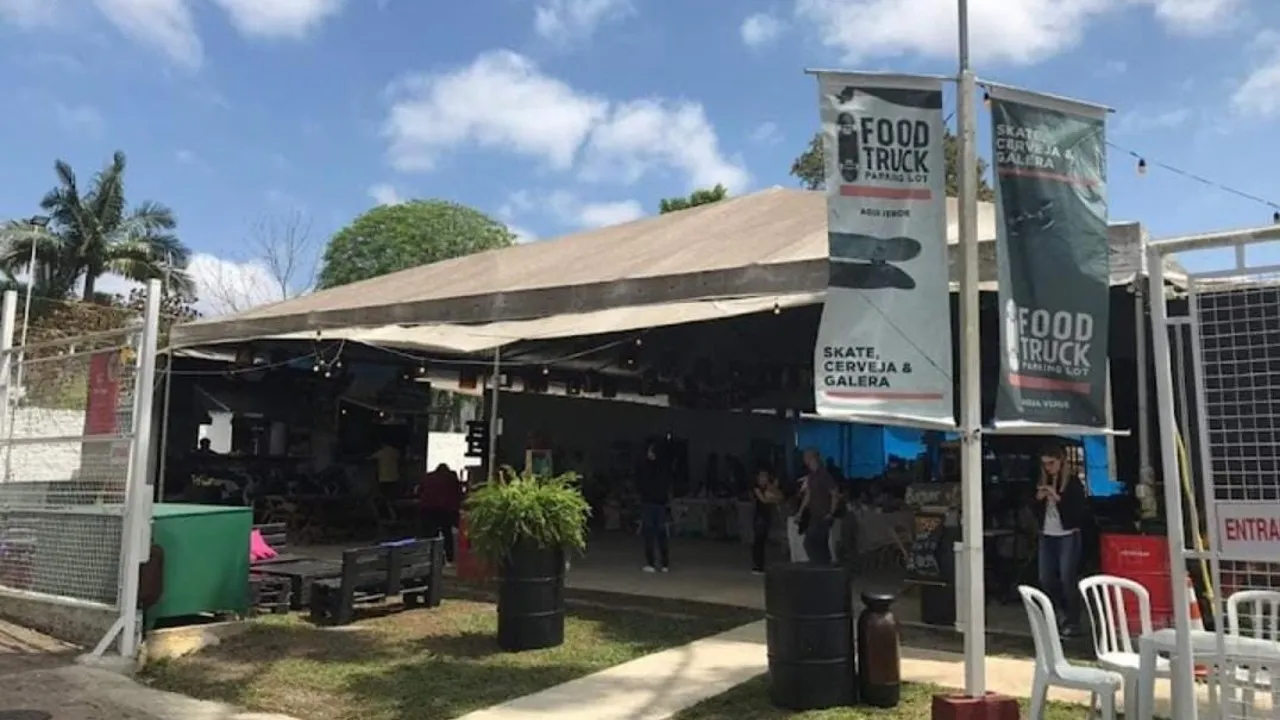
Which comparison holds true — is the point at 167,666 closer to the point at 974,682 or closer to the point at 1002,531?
the point at 974,682

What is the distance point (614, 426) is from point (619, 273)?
10.4 meters

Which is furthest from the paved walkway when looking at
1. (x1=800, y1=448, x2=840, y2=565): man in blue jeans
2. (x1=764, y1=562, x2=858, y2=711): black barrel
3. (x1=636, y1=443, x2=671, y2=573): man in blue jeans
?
(x1=636, y1=443, x2=671, y2=573): man in blue jeans

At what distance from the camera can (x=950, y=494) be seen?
10.8m

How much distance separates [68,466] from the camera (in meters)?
9.25

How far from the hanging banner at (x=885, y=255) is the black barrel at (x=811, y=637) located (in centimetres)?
132

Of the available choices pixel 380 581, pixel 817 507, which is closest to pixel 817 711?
pixel 380 581

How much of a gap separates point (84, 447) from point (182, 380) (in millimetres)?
8555

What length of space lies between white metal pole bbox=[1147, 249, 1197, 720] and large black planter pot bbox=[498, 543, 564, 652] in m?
4.64

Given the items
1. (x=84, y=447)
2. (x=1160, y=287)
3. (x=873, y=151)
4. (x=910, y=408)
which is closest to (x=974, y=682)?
(x=910, y=408)

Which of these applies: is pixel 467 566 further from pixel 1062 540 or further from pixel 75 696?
pixel 1062 540

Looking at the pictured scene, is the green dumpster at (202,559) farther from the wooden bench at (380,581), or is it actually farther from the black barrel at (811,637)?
the black barrel at (811,637)

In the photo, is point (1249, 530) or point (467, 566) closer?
point (1249, 530)

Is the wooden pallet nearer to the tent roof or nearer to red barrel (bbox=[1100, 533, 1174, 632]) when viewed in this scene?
the tent roof

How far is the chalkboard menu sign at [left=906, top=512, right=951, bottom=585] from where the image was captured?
914 cm
